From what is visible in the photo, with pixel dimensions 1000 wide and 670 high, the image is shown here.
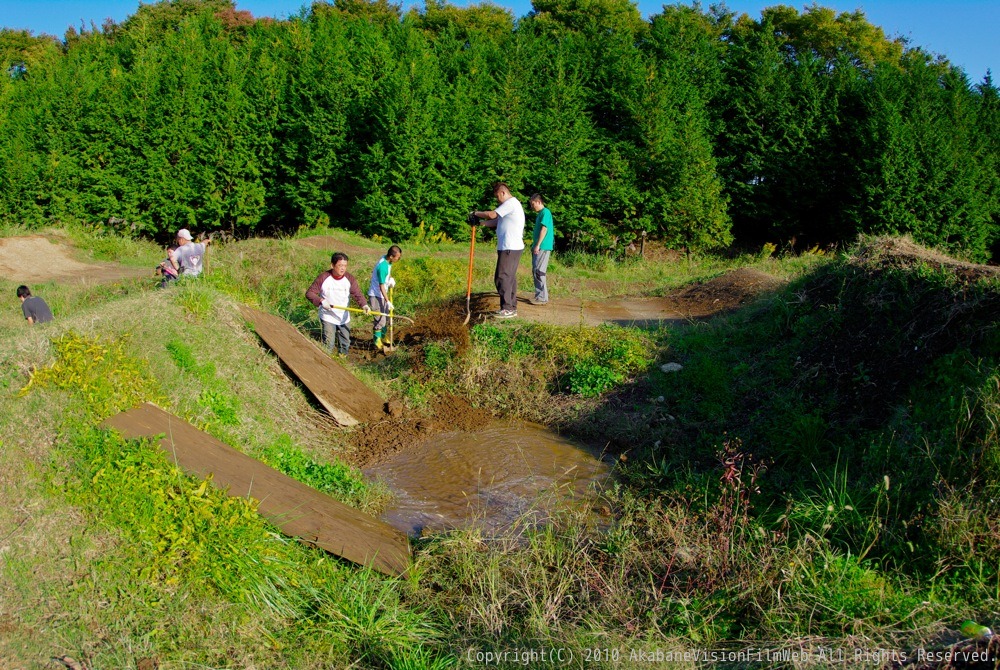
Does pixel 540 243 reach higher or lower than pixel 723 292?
higher

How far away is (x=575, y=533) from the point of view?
5645mm

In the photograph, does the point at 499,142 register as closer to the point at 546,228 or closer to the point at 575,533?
the point at 546,228

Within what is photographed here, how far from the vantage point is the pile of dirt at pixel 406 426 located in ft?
26.7

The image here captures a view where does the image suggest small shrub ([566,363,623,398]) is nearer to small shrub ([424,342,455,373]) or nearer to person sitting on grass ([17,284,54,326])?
small shrub ([424,342,455,373])

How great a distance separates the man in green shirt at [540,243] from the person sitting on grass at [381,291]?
5.81ft

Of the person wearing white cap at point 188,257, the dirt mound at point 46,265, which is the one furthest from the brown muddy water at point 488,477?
the dirt mound at point 46,265

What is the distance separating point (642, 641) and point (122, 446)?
368 centimetres

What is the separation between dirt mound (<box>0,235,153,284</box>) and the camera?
587 inches

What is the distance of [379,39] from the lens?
19.3 meters

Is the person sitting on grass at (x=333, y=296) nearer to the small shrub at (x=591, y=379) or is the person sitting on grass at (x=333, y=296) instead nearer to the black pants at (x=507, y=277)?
the black pants at (x=507, y=277)

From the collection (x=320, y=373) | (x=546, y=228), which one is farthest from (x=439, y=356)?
(x=546, y=228)

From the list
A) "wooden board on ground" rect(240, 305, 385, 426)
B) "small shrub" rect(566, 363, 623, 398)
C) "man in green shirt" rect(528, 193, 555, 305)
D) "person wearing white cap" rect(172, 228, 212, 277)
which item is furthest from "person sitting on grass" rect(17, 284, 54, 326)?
"small shrub" rect(566, 363, 623, 398)

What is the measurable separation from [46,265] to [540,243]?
10466 millimetres

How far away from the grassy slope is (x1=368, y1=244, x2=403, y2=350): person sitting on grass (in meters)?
2.38
